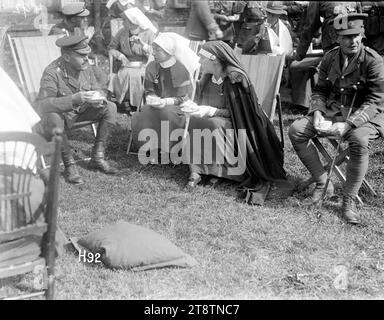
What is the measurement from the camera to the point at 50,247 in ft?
10.2

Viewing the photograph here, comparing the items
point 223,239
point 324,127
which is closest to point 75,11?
point 324,127

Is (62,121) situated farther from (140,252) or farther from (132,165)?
(140,252)

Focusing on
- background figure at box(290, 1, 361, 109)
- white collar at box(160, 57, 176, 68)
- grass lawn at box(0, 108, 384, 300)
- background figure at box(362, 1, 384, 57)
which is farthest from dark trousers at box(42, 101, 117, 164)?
background figure at box(362, 1, 384, 57)

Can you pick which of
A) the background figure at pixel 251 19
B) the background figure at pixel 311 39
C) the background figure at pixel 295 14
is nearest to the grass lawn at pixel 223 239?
the background figure at pixel 311 39

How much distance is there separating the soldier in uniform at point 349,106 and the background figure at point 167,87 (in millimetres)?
1385

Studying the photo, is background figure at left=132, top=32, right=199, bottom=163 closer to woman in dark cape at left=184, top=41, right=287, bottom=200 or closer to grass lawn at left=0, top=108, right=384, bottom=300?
grass lawn at left=0, top=108, right=384, bottom=300

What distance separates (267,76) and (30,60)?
279 cm

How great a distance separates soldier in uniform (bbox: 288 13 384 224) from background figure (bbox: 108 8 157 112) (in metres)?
2.66

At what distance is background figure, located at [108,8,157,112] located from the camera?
7016 mm

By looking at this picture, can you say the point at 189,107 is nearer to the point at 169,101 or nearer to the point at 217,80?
the point at 217,80

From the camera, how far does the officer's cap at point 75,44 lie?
5469 mm

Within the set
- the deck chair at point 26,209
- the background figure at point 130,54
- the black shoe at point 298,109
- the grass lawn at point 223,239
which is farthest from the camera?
the black shoe at point 298,109

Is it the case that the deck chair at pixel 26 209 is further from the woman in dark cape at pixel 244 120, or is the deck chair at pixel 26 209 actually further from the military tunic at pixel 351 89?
the military tunic at pixel 351 89

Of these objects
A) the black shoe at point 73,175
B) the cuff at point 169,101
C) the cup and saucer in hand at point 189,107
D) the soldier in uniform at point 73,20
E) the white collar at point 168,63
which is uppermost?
the soldier in uniform at point 73,20
